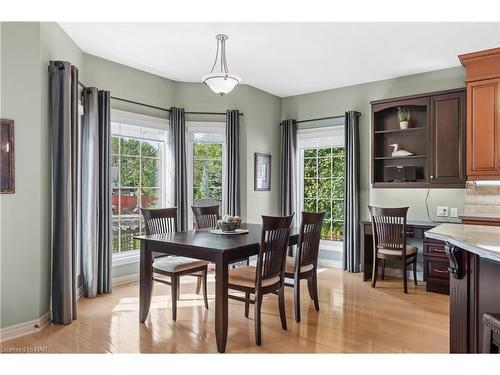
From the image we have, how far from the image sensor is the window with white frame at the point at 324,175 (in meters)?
5.62

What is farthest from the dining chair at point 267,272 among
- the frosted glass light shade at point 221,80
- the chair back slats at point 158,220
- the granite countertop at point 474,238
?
the frosted glass light shade at point 221,80

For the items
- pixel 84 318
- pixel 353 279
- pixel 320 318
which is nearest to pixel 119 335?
pixel 84 318

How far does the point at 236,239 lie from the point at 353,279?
2.35 metres

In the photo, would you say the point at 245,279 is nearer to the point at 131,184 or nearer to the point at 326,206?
the point at 131,184

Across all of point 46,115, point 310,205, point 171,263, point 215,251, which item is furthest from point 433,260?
point 46,115

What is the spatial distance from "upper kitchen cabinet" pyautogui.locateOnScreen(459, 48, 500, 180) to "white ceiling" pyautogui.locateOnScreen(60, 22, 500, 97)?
0.18 meters

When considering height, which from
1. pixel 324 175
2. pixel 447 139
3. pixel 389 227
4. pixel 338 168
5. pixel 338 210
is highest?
pixel 447 139

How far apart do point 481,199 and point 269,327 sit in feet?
9.86

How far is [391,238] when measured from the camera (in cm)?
433

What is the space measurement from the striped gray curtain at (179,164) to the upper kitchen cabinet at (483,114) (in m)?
3.49

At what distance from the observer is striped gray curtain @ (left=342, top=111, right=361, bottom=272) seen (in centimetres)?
515

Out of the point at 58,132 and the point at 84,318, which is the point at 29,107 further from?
the point at 84,318

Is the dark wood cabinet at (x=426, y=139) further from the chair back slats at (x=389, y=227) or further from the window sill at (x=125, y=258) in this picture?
the window sill at (x=125, y=258)

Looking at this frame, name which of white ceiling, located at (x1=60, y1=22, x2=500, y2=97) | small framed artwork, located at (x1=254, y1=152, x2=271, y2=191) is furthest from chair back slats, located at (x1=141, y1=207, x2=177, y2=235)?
small framed artwork, located at (x1=254, y1=152, x2=271, y2=191)
